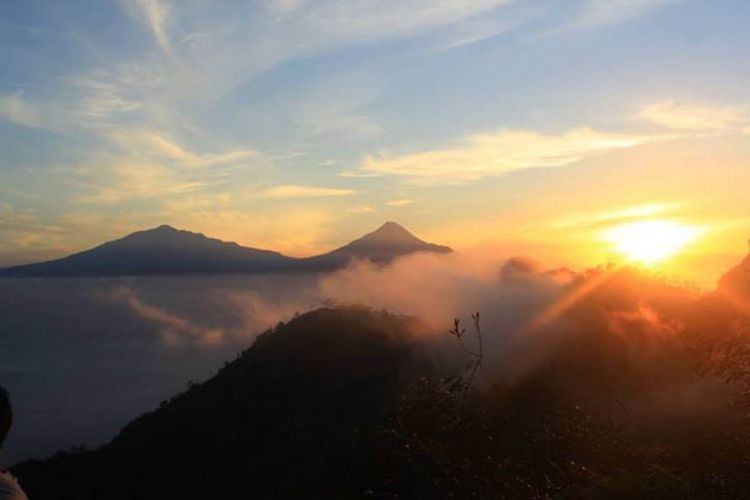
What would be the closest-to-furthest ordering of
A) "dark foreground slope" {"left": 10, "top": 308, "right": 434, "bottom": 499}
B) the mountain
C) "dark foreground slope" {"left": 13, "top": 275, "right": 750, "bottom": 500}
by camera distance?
"dark foreground slope" {"left": 13, "top": 275, "right": 750, "bottom": 500}, the mountain, "dark foreground slope" {"left": 10, "top": 308, "right": 434, "bottom": 499}

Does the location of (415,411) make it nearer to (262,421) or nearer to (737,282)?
(737,282)

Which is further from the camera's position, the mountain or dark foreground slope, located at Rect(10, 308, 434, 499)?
dark foreground slope, located at Rect(10, 308, 434, 499)

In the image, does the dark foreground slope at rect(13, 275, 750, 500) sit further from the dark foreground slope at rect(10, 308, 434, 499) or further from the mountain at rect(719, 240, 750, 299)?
the mountain at rect(719, 240, 750, 299)

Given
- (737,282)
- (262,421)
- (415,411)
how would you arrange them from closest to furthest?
(415,411), (737,282), (262,421)

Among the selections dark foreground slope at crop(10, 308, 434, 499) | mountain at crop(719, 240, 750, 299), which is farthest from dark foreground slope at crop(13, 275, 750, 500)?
mountain at crop(719, 240, 750, 299)

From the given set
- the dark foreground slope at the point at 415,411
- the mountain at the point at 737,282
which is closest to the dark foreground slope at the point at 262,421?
the dark foreground slope at the point at 415,411

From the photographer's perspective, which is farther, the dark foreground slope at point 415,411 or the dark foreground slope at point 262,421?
the dark foreground slope at point 262,421

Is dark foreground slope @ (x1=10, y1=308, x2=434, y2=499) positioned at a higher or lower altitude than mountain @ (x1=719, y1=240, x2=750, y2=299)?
lower

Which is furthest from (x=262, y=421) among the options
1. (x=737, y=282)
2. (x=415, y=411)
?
(x=415, y=411)

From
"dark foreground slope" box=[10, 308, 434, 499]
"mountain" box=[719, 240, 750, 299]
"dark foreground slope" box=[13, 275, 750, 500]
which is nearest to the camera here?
"dark foreground slope" box=[13, 275, 750, 500]

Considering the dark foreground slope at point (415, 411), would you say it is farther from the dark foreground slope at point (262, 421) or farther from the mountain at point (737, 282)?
the mountain at point (737, 282)

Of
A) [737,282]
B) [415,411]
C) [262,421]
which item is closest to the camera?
[415,411]

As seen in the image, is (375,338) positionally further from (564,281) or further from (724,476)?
(724,476)

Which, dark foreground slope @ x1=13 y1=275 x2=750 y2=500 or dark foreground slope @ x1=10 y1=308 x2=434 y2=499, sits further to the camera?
dark foreground slope @ x1=10 y1=308 x2=434 y2=499
